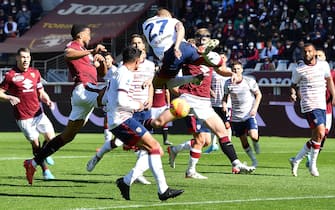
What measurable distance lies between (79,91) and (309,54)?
13.6ft

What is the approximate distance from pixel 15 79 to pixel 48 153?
8.87 ft

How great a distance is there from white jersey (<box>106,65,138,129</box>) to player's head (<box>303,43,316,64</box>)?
207 inches

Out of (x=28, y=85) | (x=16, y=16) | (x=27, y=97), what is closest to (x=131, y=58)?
(x=28, y=85)

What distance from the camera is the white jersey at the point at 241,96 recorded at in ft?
65.5

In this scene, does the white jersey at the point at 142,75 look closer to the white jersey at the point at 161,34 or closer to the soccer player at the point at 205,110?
the soccer player at the point at 205,110

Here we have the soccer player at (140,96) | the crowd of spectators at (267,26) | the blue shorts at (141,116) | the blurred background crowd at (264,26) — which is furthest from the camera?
the crowd of spectators at (267,26)

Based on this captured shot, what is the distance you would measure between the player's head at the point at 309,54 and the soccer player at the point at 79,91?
3.60 meters

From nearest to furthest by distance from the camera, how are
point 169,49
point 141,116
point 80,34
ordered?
point 169,49 → point 80,34 → point 141,116

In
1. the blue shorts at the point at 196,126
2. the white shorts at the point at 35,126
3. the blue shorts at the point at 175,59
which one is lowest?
the blue shorts at the point at 196,126

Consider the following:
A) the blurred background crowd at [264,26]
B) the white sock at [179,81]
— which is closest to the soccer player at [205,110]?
the white sock at [179,81]

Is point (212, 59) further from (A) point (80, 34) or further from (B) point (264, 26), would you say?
(B) point (264, 26)

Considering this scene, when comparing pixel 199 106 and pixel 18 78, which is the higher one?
pixel 199 106

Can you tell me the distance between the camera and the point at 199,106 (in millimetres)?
16141

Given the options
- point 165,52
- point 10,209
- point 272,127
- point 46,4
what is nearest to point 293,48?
point 272,127
